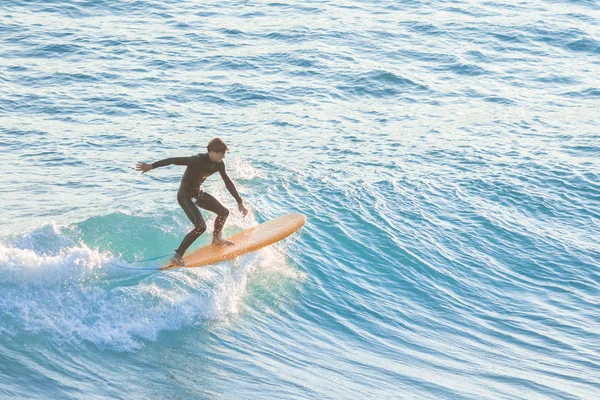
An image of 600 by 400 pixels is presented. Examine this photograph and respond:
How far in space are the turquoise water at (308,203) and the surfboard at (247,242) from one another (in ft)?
1.28

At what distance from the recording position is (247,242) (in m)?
A: 12.2

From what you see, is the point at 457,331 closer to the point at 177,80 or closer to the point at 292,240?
the point at 292,240

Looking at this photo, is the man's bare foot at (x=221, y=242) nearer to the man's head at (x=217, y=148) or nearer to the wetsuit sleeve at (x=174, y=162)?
the wetsuit sleeve at (x=174, y=162)

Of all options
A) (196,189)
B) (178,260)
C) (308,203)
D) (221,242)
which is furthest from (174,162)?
(308,203)

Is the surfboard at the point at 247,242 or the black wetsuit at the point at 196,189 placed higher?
the black wetsuit at the point at 196,189

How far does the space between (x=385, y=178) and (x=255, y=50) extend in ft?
31.9

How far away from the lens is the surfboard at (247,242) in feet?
38.3

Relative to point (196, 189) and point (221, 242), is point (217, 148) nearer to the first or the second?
point (196, 189)

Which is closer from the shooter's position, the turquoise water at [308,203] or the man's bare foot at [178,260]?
the turquoise water at [308,203]

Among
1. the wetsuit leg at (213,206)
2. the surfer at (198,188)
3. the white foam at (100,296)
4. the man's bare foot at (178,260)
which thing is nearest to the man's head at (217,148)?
the surfer at (198,188)

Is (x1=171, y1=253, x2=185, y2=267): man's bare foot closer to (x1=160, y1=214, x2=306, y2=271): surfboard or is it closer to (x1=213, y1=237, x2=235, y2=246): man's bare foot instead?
(x1=160, y1=214, x2=306, y2=271): surfboard

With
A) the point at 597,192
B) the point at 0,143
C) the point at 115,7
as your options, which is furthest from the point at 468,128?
the point at 115,7

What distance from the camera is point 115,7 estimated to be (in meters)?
29.3

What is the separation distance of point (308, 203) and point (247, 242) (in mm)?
3755
